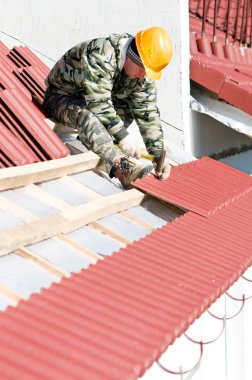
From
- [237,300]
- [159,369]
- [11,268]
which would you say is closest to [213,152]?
[237,300]

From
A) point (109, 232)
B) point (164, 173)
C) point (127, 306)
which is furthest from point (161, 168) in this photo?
point (127, 306)

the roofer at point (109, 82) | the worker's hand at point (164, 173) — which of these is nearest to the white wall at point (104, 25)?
the roofer at point (109, 82)

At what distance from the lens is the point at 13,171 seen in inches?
160

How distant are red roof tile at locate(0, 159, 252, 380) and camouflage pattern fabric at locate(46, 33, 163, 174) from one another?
3.65 feet

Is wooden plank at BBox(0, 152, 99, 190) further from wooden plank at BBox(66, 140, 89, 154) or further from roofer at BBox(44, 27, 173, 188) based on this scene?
wooden plank at BBox(66, 140, 89, 154)

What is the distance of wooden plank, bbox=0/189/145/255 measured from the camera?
3.24 meters

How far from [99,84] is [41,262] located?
2.09m

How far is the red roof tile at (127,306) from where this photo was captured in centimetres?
234

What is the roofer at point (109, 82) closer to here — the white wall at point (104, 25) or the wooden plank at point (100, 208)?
the wooden plank at point (100, 208)

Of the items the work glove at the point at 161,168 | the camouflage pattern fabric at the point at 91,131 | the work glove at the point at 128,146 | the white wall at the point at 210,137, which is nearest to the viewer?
the camouflage pattern fabric at the point at 91,131

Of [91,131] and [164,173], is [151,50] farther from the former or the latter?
[164,173]

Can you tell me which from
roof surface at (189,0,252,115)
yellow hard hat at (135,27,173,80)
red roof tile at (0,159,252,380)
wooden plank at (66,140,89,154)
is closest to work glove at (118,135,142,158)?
wooden plank at (66,140,89,154)

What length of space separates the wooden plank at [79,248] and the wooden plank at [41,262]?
12.6 inches

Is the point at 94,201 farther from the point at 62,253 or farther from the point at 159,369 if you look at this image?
the point at 159,369
